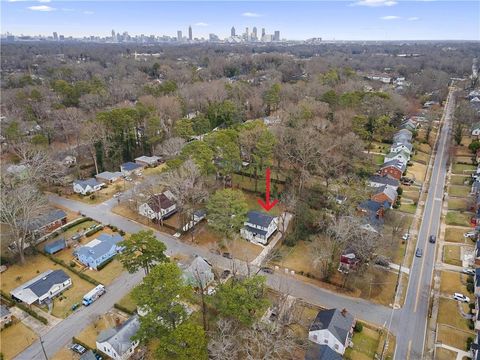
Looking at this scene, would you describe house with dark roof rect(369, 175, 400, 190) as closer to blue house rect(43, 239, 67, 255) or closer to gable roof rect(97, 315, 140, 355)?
gable roof rect(97, 315, 140, 355)

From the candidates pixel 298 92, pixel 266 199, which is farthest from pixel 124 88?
pixel 266 199

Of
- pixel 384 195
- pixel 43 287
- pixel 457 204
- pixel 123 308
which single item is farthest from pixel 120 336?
pixel 457 204

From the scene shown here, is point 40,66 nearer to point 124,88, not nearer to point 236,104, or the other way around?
point 124,88

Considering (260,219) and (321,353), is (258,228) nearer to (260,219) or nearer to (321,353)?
(260,219)

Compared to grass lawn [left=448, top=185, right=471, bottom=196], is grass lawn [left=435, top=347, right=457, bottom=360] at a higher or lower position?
lower

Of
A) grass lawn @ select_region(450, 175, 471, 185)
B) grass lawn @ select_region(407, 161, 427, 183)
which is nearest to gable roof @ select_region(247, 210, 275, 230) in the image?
grass lawn @ select_region(407, 161, 427, 183)

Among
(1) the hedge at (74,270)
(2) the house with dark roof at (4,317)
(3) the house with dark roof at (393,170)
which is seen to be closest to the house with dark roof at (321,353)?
(1) the hedge at (74,270)
